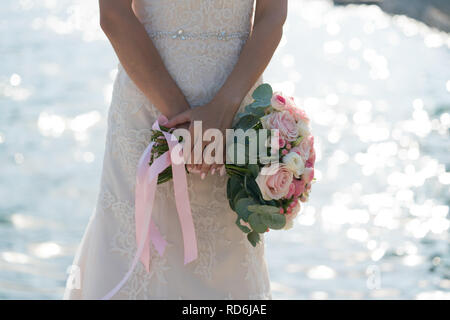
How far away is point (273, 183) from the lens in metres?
2.15

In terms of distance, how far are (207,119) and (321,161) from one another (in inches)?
194

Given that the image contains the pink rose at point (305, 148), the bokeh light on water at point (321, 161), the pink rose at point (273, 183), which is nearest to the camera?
the pink rose at point (273, 183)

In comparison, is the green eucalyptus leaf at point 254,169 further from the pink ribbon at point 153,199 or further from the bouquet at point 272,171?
the pink ribbon at point 153,199

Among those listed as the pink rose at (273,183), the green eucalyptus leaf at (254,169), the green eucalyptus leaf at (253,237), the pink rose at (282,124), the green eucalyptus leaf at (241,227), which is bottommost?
the green eucalyptus leaf at (253,237)

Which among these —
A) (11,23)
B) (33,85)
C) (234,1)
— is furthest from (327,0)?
(234,1)

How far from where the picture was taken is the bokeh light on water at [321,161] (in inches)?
188

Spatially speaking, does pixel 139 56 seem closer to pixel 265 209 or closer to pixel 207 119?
pixel 207 119

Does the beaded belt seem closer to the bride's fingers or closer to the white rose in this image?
the bride's fingers

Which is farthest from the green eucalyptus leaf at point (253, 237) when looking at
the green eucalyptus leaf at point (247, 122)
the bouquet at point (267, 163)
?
the green eucalyptus leaf at point (247, 122)

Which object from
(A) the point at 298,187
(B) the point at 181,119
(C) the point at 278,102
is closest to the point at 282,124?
(C) the point at 278,102

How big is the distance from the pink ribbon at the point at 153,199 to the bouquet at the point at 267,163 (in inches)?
1.9

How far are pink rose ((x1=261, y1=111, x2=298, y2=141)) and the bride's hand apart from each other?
12 centimetres

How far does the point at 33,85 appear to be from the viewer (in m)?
9.45
